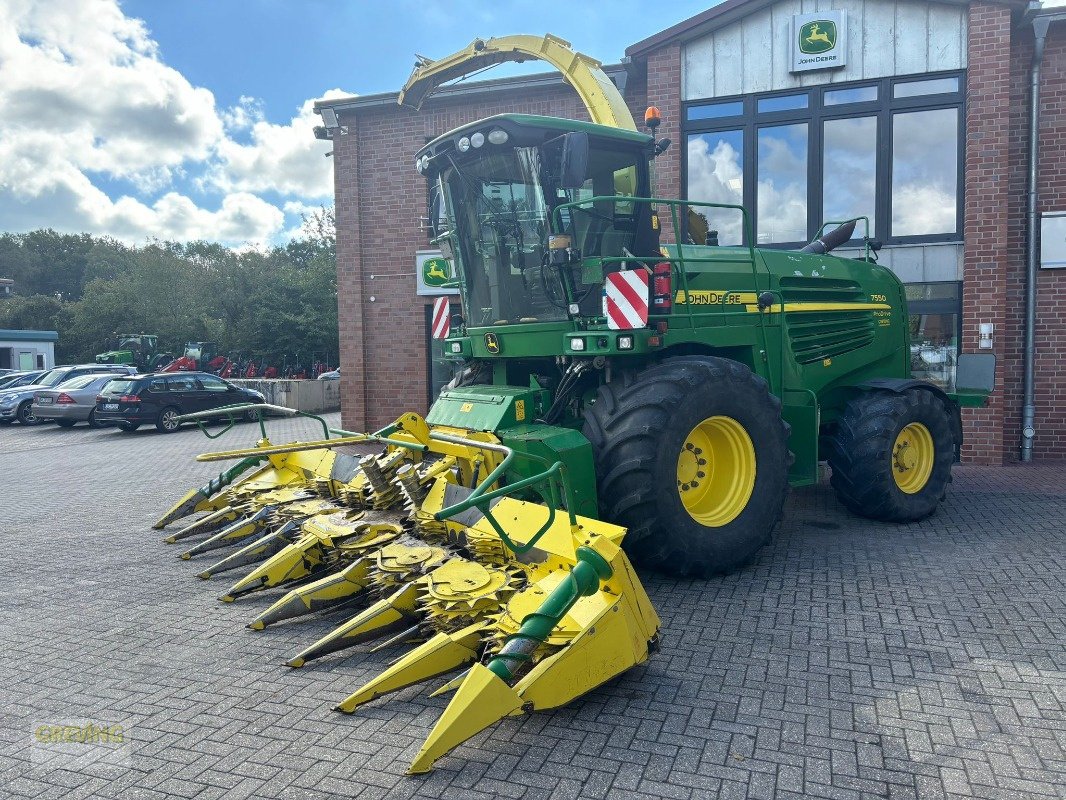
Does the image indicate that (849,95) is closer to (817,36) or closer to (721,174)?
(817,36)

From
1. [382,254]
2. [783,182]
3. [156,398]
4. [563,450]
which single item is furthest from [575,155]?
[156,398]

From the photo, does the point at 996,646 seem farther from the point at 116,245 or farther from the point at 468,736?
the point at 116,245

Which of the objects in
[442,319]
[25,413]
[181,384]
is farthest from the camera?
[25,413]

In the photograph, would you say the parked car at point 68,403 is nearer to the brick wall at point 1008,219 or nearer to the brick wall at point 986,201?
the brick wall at point 986,201

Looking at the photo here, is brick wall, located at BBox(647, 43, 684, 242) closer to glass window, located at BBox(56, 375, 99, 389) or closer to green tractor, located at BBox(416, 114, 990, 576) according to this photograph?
green tractor, located at BBox(416, 114, 990, 576)

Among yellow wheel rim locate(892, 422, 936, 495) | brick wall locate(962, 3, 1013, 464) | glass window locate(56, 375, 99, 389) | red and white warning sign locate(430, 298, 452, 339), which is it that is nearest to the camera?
yellow wheel rim locate(892, 422, 936, 495)

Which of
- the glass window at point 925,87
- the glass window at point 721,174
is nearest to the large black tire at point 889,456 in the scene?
the glass window at point 721,174

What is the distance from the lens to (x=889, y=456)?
6.74 metres

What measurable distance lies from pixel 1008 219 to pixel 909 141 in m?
1.65

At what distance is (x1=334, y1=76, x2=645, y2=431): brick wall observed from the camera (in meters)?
12.8

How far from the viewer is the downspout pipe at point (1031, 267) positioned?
1005 cm

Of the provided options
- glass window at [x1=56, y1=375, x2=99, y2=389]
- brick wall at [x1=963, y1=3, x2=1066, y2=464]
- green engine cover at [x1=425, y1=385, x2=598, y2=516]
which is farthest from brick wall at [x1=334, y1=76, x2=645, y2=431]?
glass window at [x1=56, y1=375, x2=99, y2=389]

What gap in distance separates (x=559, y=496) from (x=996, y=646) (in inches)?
97.2

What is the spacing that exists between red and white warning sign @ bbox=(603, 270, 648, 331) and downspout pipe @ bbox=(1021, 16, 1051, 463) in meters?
7.65
